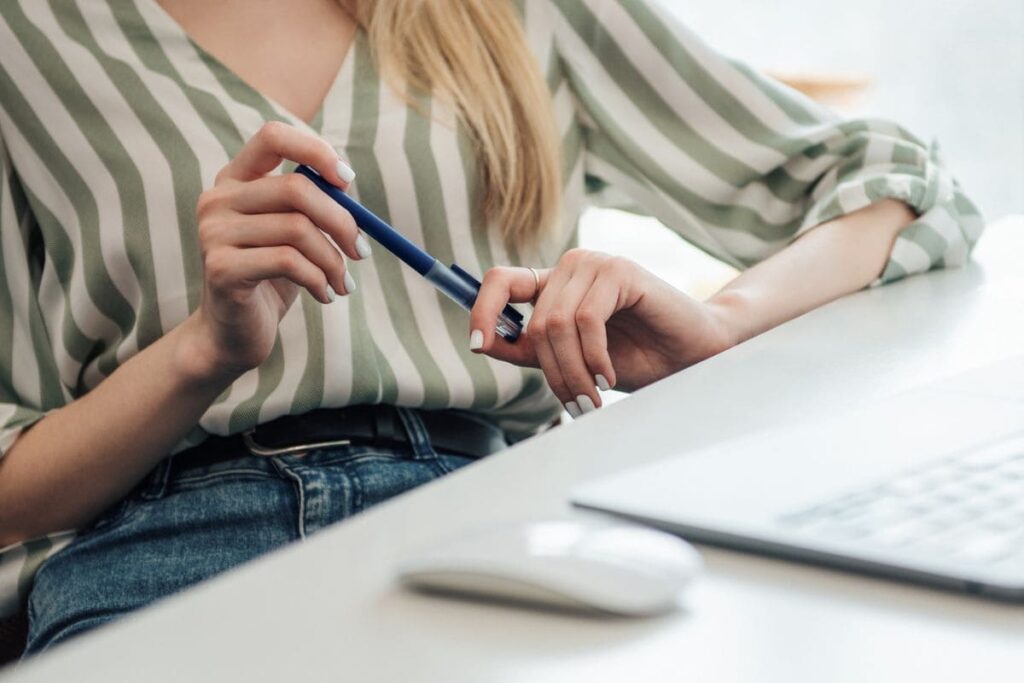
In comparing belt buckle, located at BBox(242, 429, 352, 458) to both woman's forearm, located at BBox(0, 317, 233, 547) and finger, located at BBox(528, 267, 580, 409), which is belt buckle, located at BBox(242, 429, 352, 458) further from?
finger, located at BBox(528, 267, 580, 409)

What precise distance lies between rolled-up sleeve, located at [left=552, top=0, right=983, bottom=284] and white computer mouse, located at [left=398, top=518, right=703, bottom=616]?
0.65 meters

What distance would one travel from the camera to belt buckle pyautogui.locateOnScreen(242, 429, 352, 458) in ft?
2.45

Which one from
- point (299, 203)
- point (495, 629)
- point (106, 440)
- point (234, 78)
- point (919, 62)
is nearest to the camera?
point (495, 629)

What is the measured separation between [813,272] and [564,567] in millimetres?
560

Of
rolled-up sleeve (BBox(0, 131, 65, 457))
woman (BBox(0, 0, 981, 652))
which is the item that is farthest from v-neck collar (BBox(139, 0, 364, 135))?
rolled-up sleeve (BBox(0, 131, 65, 457))

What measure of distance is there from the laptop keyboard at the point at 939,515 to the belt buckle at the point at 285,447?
443mm

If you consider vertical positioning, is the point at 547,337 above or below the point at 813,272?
below

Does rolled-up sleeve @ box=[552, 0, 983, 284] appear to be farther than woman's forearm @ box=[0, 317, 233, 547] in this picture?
Yes

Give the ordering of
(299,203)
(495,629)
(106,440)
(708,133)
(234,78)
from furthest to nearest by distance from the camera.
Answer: (708,133) → (234,78) → (106,440) → (299,203) → (495,629)

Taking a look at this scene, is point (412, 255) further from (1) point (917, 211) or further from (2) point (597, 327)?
(1) point (917, 211)

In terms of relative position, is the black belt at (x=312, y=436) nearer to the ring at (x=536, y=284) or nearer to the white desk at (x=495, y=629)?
the ring at (x=536, y=284)

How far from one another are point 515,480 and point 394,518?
0.06 metres

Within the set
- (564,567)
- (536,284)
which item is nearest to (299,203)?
(536,284)

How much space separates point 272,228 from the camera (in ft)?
2.06
